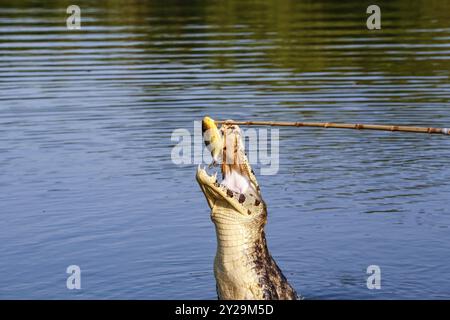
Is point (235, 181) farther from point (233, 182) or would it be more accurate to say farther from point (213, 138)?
point (213, 138)

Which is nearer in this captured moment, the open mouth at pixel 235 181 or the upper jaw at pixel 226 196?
the upper jaw at pixel 226 196

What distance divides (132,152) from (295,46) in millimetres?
13564

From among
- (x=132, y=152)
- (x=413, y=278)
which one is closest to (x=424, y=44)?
(x=132, y=152)

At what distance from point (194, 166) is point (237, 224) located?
782 centimetres

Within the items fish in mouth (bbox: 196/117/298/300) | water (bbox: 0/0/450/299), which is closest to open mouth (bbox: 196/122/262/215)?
fish in mouth (bbox: 196/117/298/300)

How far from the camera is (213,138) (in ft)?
33.4

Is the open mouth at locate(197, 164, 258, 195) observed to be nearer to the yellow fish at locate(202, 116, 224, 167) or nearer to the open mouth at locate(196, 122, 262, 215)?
the open mouth at locate(196, 122, 262, 215)

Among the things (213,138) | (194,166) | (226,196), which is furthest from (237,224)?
(194,166)

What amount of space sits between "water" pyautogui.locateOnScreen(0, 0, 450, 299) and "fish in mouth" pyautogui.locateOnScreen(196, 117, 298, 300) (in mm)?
1711

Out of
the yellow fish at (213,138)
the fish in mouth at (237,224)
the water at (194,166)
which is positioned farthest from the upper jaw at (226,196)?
the water at (194,166)

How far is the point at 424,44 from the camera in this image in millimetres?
31688

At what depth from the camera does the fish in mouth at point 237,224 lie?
10.3 m

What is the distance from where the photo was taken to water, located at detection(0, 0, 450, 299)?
44.2 feet

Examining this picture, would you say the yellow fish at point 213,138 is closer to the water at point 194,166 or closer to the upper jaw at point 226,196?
the upper jaw at point 226,196
